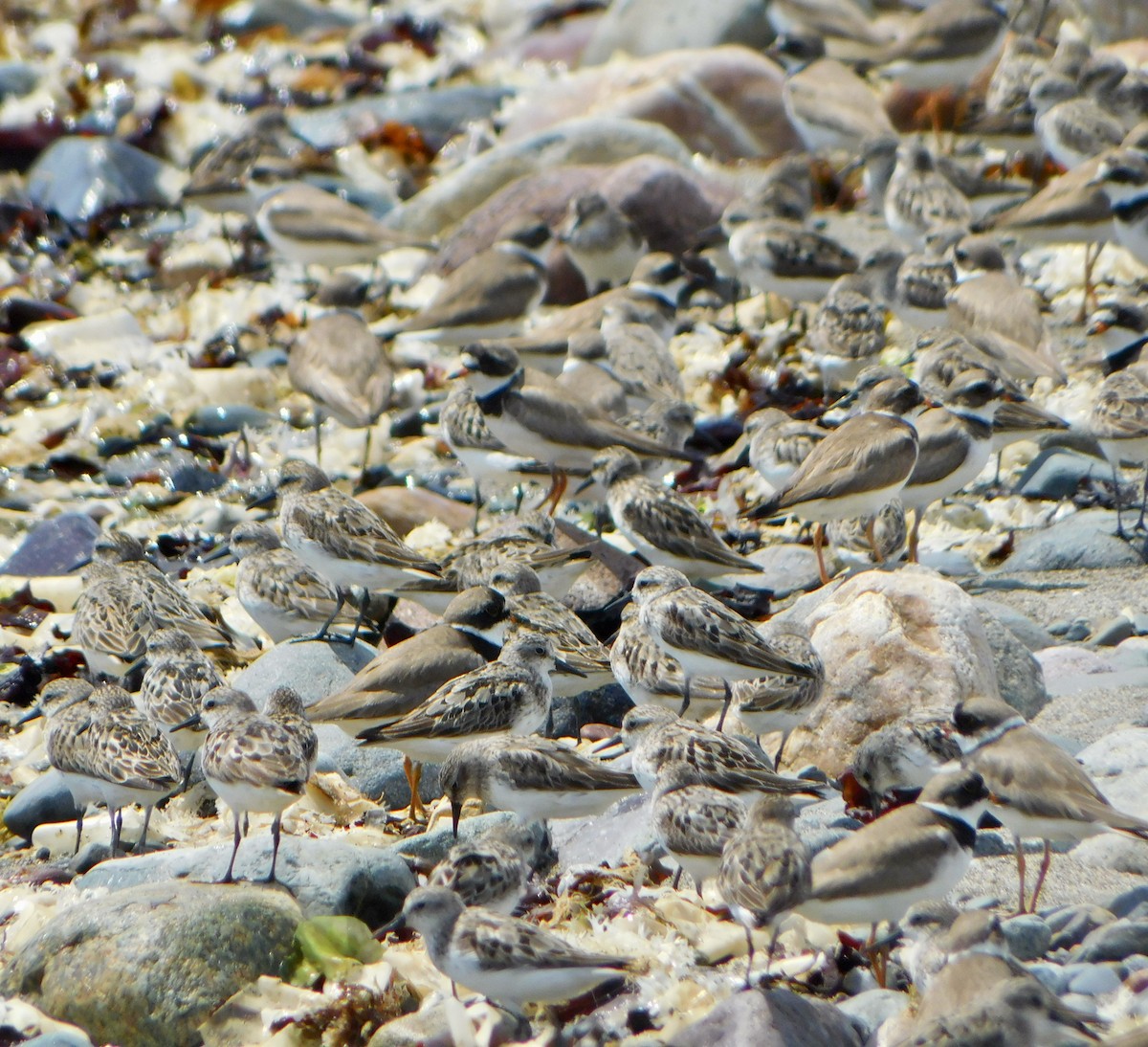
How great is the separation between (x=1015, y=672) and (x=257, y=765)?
146 inches

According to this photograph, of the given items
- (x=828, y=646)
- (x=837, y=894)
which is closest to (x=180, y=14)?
(x=828, y=646)

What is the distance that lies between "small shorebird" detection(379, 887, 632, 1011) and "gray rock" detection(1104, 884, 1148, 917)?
1.85 m

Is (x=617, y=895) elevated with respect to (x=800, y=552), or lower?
elevated

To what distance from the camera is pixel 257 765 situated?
6.54m

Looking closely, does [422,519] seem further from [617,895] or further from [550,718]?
[617,895]

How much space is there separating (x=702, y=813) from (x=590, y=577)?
3.77m

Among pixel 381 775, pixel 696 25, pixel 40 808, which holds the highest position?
pixel 696 25

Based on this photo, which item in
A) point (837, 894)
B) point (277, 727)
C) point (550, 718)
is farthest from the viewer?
point (550, 718)

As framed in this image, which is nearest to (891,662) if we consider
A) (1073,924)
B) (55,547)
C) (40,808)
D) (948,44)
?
(1073,924)

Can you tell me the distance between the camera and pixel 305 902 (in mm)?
6453

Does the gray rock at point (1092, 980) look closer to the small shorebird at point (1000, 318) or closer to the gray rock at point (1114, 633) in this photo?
the gray rock at point (1114, 633)

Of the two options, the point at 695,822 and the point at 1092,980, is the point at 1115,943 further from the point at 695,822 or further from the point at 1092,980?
the point at 695,822

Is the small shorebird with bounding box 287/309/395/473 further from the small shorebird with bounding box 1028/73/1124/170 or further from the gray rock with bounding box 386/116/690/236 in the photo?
the small shorebird with bounding box 1028/73/1124/170

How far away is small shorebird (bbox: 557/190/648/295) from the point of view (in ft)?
49.5
